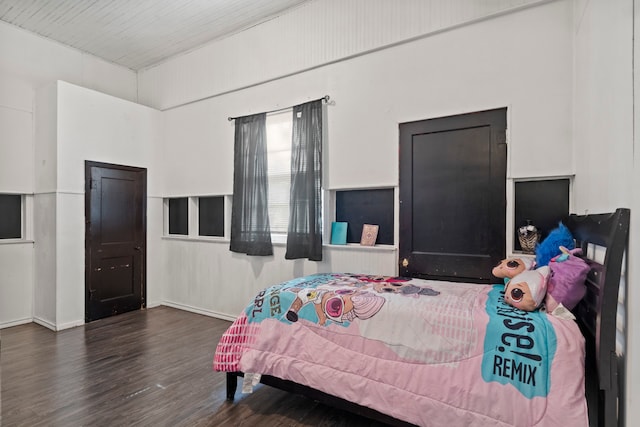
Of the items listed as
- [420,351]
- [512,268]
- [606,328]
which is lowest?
[420,351]

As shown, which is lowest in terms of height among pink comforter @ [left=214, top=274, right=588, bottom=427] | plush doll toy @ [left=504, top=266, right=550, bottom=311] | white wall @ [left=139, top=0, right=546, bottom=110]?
pink comforter @ [left=214, top=274, right=588, bottom=427]

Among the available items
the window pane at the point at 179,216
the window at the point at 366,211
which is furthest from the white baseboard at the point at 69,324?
the window at the point at 366,211

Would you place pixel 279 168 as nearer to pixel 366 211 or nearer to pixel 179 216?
pixel 366 211

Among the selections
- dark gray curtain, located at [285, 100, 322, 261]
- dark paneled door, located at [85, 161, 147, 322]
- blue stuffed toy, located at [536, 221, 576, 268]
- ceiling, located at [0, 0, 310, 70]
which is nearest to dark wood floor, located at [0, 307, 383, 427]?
dark paneled door, located at [85, 161, 147, 322]

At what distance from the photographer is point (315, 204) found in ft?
11.4

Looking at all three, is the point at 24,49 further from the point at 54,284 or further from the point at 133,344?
the point at 133,344

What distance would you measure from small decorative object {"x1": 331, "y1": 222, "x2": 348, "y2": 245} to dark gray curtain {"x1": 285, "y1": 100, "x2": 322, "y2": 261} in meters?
0.16

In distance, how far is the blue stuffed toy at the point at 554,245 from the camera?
215 cm

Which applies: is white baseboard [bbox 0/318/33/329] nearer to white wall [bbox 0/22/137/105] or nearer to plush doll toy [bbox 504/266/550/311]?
white wall [bbox 0/22/137/105]

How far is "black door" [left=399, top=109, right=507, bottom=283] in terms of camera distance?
2719mm

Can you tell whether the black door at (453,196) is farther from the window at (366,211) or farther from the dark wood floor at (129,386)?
the dark wood floor at (129,386)

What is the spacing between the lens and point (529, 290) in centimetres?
182

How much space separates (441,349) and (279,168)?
2.71 meters

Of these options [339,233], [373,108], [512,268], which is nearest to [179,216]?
[339,233]
